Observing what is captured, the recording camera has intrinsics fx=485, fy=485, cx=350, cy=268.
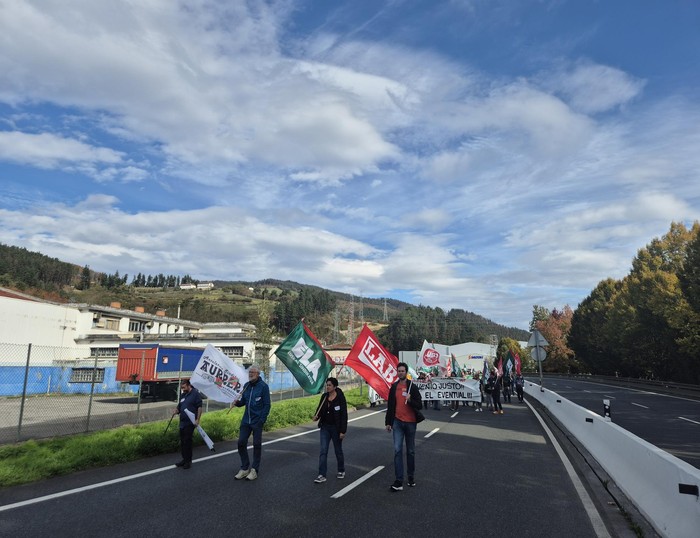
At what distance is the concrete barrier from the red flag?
459 centimetres

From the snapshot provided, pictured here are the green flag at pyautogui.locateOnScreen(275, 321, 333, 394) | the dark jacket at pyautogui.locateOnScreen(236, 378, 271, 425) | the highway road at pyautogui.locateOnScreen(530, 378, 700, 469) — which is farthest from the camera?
the green flag at pyautogui.locateOnScreen(275, 321, 333, 394)

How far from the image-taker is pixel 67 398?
28.0 m

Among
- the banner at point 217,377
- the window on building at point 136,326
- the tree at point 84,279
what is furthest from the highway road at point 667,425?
the tree at point 84,279

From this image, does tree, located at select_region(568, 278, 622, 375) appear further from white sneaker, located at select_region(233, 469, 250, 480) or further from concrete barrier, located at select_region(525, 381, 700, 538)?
white sneaker, located at select_region(233, 469, 250, 480)

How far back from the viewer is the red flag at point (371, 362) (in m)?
11.6

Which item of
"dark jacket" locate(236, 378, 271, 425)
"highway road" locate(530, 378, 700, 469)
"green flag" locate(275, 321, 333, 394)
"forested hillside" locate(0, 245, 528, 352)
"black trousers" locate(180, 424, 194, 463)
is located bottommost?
"highway road" locate(530, 378, 700, 469)

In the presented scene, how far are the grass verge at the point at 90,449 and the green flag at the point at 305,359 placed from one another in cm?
206

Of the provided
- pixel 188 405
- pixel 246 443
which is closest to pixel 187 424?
pixel 188 405

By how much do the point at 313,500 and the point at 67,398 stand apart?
27.0m

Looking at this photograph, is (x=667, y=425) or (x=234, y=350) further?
(x=234, y=350)

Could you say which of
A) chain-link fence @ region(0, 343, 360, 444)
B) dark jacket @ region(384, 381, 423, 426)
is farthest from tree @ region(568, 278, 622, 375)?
dark jacket @ region(384, 381, 423, 426)

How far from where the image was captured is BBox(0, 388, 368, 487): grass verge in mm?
8055

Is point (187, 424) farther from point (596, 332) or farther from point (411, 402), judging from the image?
point (596, 332)

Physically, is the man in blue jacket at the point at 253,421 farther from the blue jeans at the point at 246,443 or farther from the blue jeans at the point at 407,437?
the blue jeans at the point at 407,437
